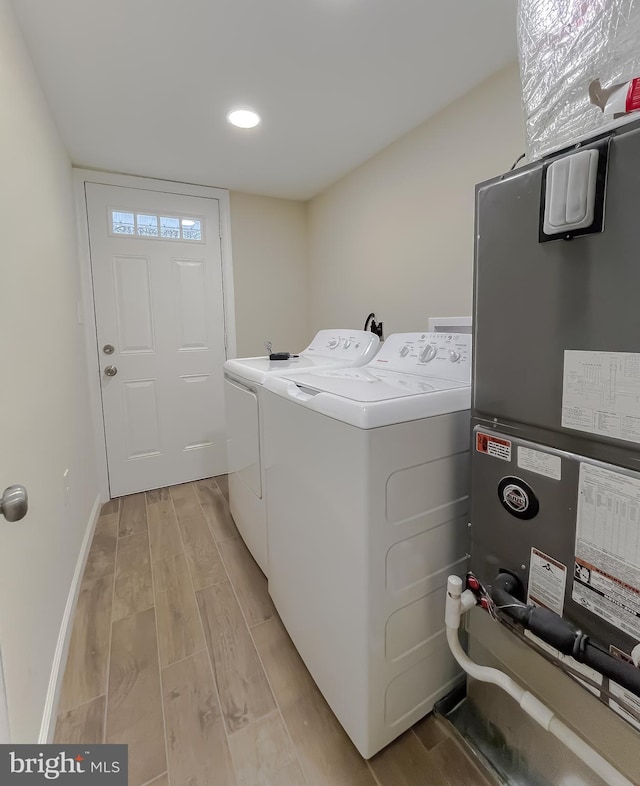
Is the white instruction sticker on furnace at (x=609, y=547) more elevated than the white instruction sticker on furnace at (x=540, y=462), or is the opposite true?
the white instruction sticker on furnace at (x=540, y=462)

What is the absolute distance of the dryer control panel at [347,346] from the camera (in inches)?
73.8

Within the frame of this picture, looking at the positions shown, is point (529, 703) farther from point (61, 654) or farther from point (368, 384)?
point (61, 654)

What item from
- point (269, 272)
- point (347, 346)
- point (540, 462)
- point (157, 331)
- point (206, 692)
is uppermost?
point (269, 272)

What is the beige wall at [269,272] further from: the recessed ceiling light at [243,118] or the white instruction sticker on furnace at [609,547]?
the white instruction sticker on furnace at [609,547]

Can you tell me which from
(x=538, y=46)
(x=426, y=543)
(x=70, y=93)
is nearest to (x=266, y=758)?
(x=426, y=543)

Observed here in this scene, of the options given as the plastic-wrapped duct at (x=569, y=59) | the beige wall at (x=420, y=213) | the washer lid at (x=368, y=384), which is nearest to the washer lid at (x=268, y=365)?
the washer lid at (x=368, y=384)

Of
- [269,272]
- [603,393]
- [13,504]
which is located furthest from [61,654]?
[269,272]

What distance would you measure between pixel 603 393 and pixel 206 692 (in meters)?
1.43

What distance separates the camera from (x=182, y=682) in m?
1.28

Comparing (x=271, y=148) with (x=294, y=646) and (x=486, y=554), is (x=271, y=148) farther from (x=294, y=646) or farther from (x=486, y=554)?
(x=294, y=646)

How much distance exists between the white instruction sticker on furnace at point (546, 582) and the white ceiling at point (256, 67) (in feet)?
5.45

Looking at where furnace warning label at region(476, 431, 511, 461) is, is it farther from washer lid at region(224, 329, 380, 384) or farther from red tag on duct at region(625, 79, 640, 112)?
washer lid at region(224, 329, 380, 384)

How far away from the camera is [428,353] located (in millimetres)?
1415

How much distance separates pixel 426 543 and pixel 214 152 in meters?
2.32
